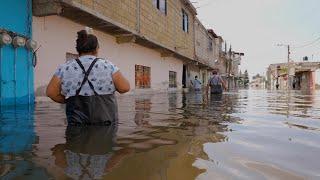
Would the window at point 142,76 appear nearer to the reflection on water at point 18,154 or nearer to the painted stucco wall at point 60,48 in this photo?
the painted stucco wall at point 60,48

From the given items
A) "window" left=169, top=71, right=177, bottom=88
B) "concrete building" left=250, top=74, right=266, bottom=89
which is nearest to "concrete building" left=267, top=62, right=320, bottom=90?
"window" left=169, top=71, right=177, bottom=88

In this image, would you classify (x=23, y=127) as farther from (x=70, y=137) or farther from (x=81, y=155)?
(x=81, y=155)

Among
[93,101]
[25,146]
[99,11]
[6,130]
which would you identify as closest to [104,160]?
[25,146]

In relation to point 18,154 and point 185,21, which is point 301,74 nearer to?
point 185,21

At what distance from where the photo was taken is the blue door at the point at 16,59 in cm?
1026

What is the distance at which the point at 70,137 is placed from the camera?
4.41 metres

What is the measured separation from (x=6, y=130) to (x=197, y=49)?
1150 inches

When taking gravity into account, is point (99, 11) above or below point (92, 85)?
above

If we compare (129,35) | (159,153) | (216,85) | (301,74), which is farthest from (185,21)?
(301,74)

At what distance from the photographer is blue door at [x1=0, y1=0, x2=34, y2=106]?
10.3 m

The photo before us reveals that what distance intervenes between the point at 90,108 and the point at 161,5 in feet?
60.2

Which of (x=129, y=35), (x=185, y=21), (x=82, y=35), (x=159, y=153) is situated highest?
(x=185, y=21)

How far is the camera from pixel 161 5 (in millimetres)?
22562

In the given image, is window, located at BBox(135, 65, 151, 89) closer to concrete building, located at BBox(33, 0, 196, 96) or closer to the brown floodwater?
concrete building, located at BBox(33, 0, 196, 96)
